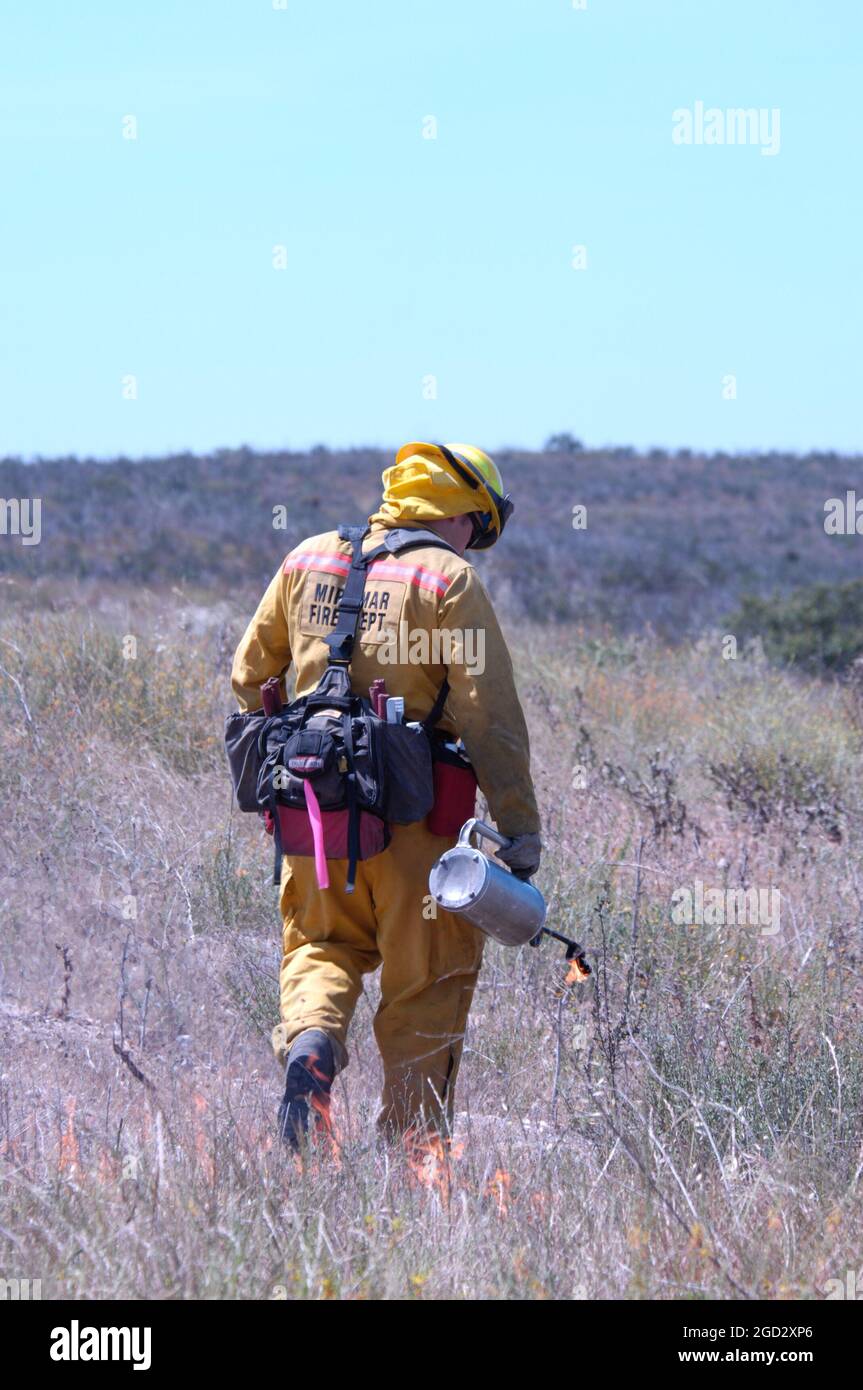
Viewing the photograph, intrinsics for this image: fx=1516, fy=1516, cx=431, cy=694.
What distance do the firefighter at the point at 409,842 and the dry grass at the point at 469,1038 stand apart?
11.0 inches

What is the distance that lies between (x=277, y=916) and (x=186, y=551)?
2071cm

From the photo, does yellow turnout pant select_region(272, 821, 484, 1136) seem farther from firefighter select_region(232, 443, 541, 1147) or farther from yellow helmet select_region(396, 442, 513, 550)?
yellow helmet select_region(396, 442, 513, 550)

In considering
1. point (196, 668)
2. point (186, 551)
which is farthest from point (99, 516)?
point (196, 668)

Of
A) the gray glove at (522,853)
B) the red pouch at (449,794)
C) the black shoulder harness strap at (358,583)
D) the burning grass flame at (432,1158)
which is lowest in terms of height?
the burning grass flame at (432,1158)

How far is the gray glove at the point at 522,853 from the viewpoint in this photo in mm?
3924

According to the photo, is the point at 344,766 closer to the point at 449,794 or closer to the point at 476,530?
the point at 449,794

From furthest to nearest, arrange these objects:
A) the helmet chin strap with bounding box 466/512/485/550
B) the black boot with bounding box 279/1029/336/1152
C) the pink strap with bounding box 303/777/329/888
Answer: the helmet chin strap with bounding box 466/512/485/550, the pink strap with bounding box 303/777/329/888, the black boot with bounding box 279/1029/336/1152

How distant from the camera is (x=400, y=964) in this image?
388 centimetres

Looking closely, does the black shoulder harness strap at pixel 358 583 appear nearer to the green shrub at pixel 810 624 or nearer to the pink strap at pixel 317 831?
the pink strap at pixel 317 831

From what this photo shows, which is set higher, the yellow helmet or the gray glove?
the yellow helmet

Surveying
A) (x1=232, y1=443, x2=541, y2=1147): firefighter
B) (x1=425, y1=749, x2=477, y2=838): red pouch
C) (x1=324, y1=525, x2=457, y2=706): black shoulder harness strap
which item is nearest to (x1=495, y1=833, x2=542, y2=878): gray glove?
(x1=232, y1=443, x2=541, y2=1147): firefighter

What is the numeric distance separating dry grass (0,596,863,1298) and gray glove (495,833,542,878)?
1.89ft

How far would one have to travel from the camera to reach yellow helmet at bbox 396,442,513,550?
4035 mm

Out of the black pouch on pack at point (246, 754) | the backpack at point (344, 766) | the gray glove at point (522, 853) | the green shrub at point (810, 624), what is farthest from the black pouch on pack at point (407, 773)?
the green shrub at point (810, 624)
